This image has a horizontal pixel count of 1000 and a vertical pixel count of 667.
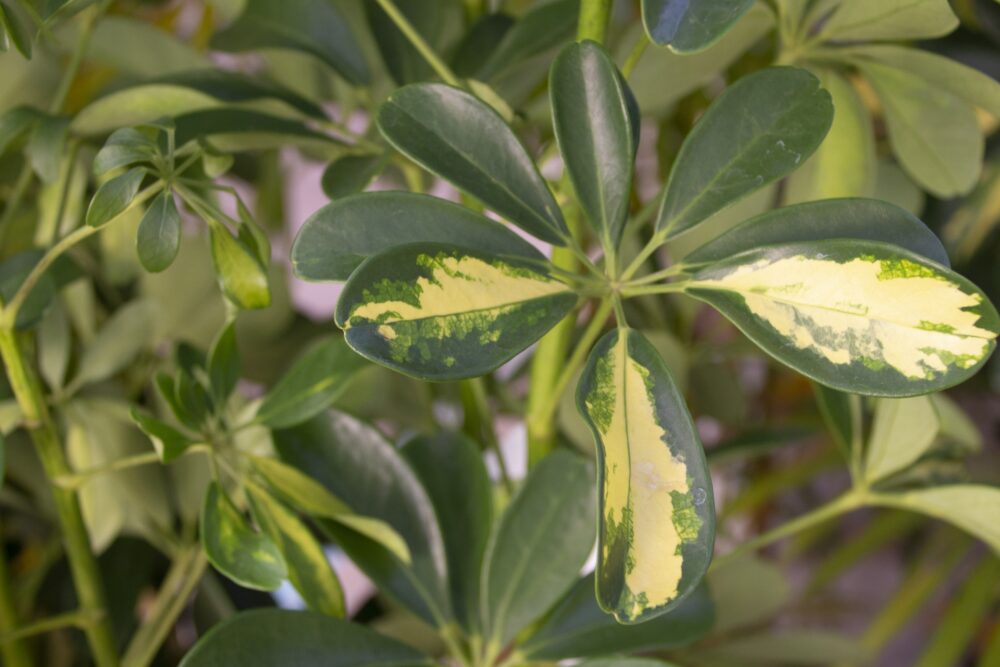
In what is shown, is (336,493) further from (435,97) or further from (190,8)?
(190,8)

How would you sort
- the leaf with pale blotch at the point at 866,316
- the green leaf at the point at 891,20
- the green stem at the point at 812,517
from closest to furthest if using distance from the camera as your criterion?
the leaf with pale blotch at the point at 866,316
the green leaf at the point at 891,20
the green stem at the point at 812,517

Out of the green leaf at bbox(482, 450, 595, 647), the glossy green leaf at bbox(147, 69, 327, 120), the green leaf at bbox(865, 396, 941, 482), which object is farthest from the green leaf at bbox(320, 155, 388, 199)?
the green leaf at bbox(865, 396, 941, 482)

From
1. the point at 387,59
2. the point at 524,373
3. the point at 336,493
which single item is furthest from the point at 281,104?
the point at 524,373

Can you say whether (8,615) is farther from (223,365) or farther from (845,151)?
(845,151)

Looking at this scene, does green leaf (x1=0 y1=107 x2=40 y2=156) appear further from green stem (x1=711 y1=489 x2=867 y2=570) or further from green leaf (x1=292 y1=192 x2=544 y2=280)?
green stem (x1=711 y1=489 x2=867 y2=570)

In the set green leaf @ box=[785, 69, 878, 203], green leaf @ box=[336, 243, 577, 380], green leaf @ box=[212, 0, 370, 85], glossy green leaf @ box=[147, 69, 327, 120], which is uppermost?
green leaf @ box=[212, 0, 370, 85]

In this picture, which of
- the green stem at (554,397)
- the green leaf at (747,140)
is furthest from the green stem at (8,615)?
the green leaf at (747,140)

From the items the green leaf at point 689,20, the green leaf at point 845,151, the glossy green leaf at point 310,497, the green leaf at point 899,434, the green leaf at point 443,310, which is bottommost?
the glossy green leaf at point 310,497

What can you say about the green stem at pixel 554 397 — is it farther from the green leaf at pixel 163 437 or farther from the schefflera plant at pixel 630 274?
the green leaf at pixel 163 437
